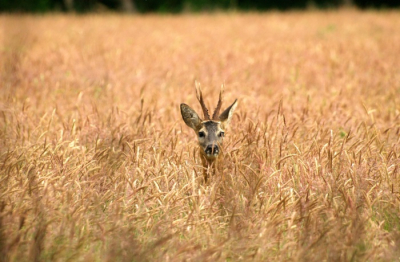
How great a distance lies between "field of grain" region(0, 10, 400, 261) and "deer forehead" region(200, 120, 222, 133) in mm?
325

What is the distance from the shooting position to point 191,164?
5.11m

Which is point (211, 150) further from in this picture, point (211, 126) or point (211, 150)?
point (211, 126)

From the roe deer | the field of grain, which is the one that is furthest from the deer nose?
the field of grain

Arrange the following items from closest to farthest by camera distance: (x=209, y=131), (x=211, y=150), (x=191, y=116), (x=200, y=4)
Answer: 1. (x=211, y=150)
2. (x=209, y=131)
3. (x=191, y=116)
4. (x=200, y=4)

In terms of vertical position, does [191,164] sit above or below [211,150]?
below

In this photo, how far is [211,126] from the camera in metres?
4.82

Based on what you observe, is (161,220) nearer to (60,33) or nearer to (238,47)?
(238,47)

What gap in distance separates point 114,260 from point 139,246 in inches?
13.0

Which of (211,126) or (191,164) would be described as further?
(191,164)

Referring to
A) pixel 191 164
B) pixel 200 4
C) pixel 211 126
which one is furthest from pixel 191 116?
pixel 200 4

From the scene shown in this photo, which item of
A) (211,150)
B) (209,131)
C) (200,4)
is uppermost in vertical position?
(200,4)

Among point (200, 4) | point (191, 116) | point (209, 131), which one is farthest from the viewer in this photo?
point (200, 4)

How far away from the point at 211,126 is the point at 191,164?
1.64ft

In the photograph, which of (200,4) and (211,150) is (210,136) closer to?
(211,150)
